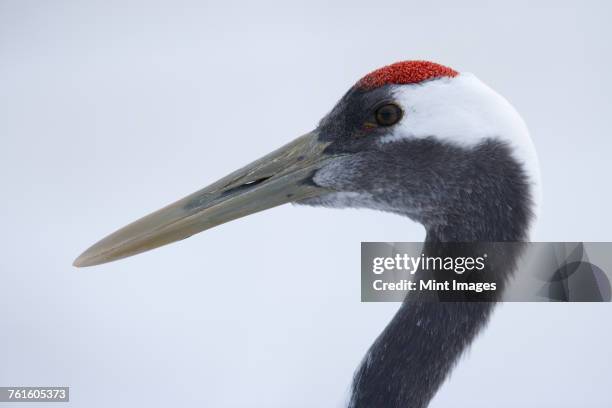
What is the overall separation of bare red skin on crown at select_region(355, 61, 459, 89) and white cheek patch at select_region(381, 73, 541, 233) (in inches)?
0.4

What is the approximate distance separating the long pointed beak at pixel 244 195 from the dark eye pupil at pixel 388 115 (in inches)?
5.8

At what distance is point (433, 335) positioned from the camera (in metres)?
1.24

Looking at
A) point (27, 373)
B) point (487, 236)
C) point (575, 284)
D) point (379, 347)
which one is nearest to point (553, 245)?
point (575, 284)

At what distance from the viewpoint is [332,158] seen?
130 cm

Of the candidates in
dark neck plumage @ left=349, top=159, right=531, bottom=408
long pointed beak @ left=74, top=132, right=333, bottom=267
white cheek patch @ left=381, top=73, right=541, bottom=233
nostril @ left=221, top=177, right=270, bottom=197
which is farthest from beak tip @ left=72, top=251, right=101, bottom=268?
white cheek patch @ left=381, top=73, right=541, bottom=233

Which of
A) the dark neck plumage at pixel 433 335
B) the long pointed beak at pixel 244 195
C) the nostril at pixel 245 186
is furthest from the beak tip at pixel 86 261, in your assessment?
the dark neck plumage at pixel 433 335

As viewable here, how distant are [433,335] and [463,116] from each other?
424 millimetres

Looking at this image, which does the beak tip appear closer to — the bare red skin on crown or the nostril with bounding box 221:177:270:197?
the nostril with bounding box 221:177:270:197

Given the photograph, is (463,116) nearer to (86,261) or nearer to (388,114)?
(388,114)

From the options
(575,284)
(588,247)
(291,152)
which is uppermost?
(291,152)

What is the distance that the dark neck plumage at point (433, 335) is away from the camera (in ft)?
4.02

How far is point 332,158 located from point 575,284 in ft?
2.39

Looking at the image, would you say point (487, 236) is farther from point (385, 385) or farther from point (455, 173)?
point (385, 385)

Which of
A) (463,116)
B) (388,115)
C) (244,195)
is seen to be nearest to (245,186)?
(244,195)
